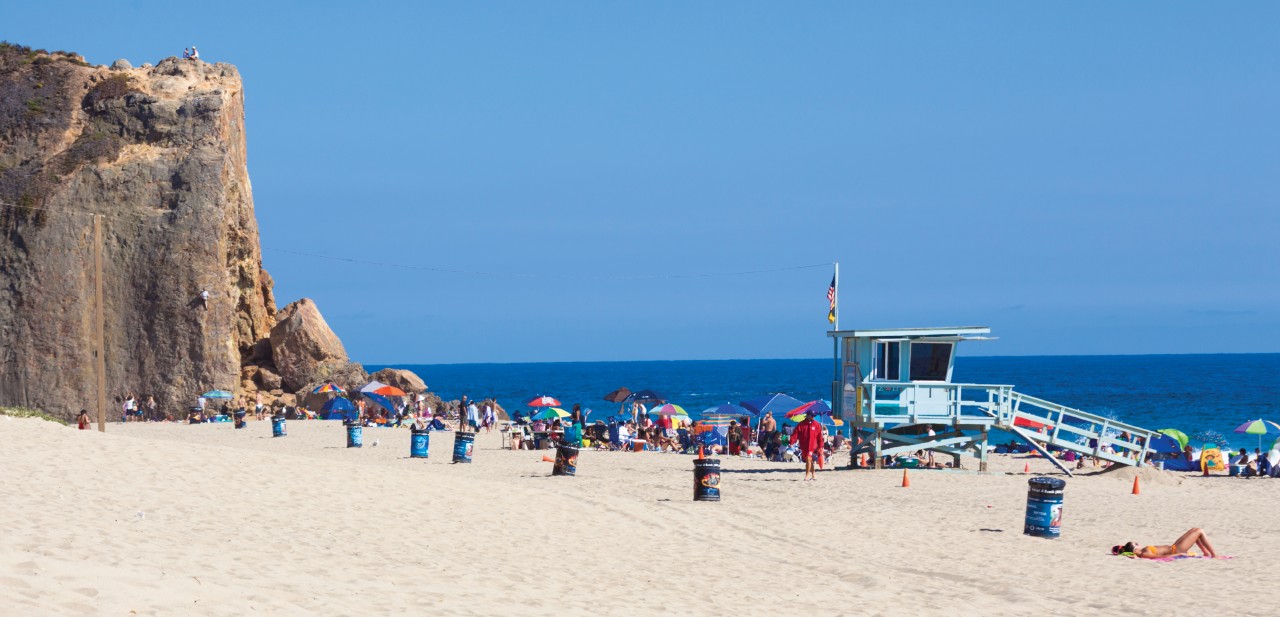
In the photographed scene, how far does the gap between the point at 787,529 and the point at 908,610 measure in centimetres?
537

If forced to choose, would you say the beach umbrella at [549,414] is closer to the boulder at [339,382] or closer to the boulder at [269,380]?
the boulder at [339,382]

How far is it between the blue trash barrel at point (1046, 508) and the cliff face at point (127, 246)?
37267mm

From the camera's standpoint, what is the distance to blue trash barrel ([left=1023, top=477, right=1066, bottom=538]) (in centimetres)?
1570

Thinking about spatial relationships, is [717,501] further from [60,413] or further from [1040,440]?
[60,413]

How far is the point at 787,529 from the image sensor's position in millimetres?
16109

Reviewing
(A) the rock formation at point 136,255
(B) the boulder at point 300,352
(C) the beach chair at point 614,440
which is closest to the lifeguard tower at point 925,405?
(C) the beach chair at point 614,440

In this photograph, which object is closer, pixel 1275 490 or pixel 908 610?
pixel 908 610

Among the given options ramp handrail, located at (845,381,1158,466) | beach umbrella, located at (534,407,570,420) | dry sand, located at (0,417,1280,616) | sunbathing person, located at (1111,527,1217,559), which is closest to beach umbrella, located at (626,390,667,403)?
beach umbrella, located at (534,407,570,420)

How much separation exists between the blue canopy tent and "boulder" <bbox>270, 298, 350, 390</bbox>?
25.3 feet

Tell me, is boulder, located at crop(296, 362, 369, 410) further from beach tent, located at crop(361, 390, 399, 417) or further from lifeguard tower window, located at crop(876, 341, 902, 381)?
lifeguard tower window, located at crop(876, 341, 902, 381)

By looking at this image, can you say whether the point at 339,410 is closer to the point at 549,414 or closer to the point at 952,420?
the point at 549,414

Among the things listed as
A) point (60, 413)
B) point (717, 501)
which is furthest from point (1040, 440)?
point (60, 413)

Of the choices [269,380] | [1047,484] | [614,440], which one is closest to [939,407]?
[1047,484]

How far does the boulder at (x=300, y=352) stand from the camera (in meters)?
49.4
